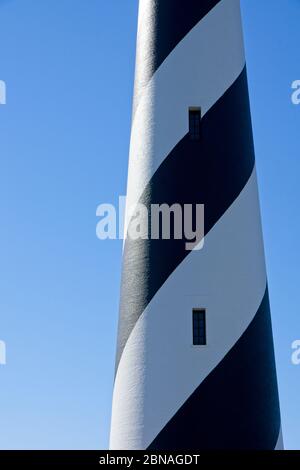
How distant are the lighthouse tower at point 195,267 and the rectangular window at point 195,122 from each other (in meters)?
0.02

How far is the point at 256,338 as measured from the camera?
12602mm

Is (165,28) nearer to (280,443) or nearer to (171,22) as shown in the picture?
(171,22)

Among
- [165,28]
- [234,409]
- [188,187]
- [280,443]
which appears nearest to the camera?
[234,409]

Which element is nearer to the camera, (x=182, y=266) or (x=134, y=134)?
(x=182, y=266)

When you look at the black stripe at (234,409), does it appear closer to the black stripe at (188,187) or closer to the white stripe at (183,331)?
the white stripe at (183,331)

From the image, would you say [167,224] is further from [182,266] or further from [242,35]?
[242,35]

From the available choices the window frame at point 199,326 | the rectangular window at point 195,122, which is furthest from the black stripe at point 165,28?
the window frame at point 199,326

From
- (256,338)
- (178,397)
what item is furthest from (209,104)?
(178,397)

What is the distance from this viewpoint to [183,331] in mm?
12406

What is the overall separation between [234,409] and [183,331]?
1284mm

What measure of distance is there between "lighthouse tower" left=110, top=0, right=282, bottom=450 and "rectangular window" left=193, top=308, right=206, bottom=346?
0.02 metres

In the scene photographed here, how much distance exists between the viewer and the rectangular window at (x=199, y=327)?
488 inches

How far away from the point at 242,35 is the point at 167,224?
3.88m

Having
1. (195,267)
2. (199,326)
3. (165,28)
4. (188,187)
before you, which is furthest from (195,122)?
(199,326)
